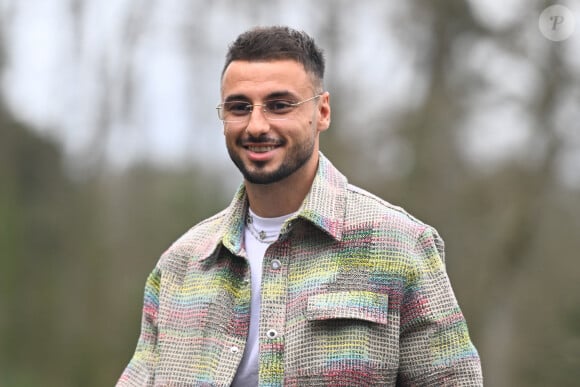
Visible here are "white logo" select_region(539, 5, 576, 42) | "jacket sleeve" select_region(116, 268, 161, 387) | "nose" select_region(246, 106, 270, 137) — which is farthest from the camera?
"white logo" select_region(539, 5, 576, 42)

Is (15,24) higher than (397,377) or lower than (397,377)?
A: higher

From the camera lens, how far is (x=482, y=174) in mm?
13664

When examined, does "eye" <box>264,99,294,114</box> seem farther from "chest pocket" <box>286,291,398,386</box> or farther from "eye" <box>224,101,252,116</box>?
"chest pocket" <box>286,291,398,386</box>

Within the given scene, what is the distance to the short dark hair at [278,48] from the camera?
3219 mm

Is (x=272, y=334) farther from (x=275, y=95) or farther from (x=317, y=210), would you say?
(x=275, y=95)

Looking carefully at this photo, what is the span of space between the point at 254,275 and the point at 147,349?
52cm

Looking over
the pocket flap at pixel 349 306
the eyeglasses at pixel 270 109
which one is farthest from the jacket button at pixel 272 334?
the eyeglasses at pixel 270 109

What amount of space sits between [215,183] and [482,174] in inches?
182

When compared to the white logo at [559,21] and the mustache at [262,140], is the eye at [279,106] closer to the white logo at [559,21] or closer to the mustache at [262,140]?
the mustache at [262,140]

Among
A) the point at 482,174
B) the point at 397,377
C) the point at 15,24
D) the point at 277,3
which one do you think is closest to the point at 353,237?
the point at 397,377

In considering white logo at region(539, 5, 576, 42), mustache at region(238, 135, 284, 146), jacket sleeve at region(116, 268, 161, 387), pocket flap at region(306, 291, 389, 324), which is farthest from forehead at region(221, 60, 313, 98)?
white logo at region(539, 5, 576, 42)

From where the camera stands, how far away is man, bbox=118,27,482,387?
305 cm

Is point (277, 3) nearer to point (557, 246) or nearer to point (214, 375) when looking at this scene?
point (557, 246)

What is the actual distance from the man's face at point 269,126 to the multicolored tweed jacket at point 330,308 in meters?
0.16
